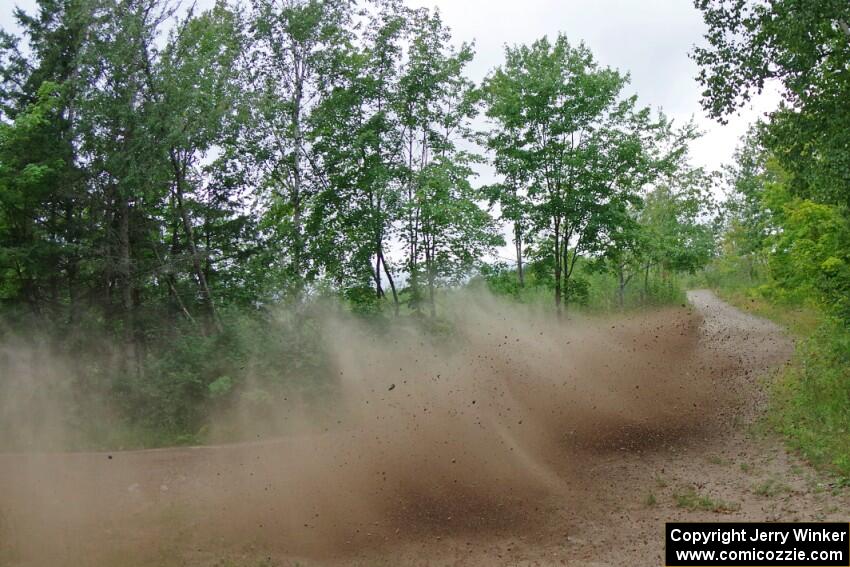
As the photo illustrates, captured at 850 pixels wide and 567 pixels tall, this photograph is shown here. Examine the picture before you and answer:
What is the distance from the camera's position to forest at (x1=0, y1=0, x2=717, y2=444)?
60.8 feet

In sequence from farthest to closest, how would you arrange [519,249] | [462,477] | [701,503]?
[519,249], [462,477], [701,503]

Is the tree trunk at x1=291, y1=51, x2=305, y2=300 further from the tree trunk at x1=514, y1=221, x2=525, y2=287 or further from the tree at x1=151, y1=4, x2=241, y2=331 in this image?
the tree trunk at x1=514, y1=221, x2=525, y2=287

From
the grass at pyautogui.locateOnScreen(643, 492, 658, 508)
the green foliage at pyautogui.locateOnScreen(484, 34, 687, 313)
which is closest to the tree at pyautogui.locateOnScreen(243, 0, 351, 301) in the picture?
the green foliage at pyautogui.locateOnScreen(484, 34, 687, 313)

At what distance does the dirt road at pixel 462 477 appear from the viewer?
31.5ft

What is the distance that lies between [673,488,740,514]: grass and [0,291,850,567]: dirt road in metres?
0.04

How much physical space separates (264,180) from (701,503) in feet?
55.0

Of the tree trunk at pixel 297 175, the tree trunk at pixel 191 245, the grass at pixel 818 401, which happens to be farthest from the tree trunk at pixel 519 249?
the tree trunk at pixel 191 245

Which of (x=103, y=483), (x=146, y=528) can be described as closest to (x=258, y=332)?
(x=103, y=483)

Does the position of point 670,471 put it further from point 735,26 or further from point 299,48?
point 299,48

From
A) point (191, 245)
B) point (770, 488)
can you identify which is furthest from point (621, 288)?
point (770, 488)

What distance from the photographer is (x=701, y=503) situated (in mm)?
9977

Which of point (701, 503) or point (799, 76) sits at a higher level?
point (799, 76)

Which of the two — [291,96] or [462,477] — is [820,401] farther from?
[291,96]

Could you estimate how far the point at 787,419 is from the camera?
1374 cm
